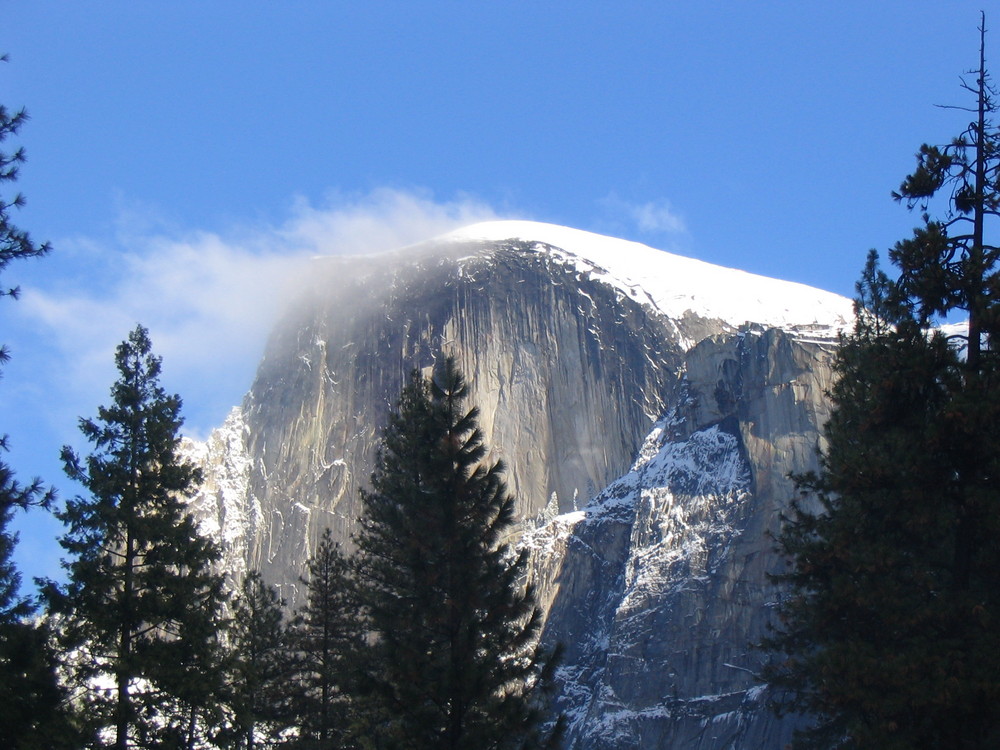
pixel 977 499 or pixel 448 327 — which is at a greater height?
pixel 448 327

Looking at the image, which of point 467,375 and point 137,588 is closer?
point 137,588

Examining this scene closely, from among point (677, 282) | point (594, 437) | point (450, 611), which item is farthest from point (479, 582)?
point (677, 282)

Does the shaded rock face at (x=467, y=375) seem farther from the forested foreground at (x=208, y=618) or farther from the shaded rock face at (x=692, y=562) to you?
the forested foreground at (x=208, y=618)

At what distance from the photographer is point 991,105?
1925 cm

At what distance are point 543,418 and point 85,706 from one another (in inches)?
4163

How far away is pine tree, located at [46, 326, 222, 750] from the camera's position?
21875mm

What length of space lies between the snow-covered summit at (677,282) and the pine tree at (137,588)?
100197 millimetres

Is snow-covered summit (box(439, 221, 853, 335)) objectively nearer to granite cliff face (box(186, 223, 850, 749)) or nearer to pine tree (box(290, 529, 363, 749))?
granite cliff face (box(186, 223, 850, 749))

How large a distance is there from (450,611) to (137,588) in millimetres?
5651

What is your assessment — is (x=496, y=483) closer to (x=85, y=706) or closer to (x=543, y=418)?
(x=85, y=706)

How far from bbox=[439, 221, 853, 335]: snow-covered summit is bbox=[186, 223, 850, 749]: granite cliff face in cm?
40

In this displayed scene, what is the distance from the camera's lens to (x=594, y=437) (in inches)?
4894

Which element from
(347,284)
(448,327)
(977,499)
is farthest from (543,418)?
(977,499)

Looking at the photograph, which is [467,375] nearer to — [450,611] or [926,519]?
[450,611]
